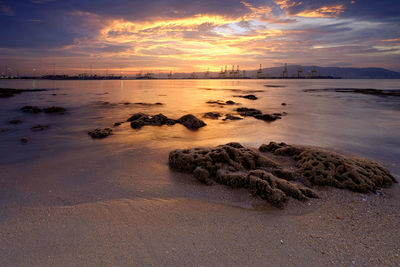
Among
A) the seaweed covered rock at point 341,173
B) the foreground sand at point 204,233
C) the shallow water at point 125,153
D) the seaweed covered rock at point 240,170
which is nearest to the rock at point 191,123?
the shallow water at point 125,153

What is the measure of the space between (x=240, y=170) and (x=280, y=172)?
84 cm

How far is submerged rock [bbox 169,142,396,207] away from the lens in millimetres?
3566

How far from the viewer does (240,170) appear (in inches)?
175

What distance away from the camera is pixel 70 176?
4.40m

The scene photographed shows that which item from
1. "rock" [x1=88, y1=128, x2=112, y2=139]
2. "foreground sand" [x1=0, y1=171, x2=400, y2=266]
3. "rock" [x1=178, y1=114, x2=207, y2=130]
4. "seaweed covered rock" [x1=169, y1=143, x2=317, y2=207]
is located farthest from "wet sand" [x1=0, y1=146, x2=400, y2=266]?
"rock" [x1=178, y1=114, x2=207, y2=130]

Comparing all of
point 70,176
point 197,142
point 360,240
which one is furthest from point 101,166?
point 360,240

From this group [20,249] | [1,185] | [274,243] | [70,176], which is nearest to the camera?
[20,249]

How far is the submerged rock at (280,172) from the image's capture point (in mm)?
3566

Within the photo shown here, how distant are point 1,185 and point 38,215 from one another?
1811mm

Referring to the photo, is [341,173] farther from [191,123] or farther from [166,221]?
[191,123]

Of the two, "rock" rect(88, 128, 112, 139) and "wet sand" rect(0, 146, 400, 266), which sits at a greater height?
"rock" rect(88, 128, 112, 139)

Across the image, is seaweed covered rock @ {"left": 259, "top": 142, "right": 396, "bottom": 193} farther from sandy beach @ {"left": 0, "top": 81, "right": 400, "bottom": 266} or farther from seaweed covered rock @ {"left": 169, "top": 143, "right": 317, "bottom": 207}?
seaweed covered rock @ {"left": 169, "top": 143, "right": 317, "bottom": 207}

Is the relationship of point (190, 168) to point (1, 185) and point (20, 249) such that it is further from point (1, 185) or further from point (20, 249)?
point (1, 185)

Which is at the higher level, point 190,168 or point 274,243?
point 190,168
